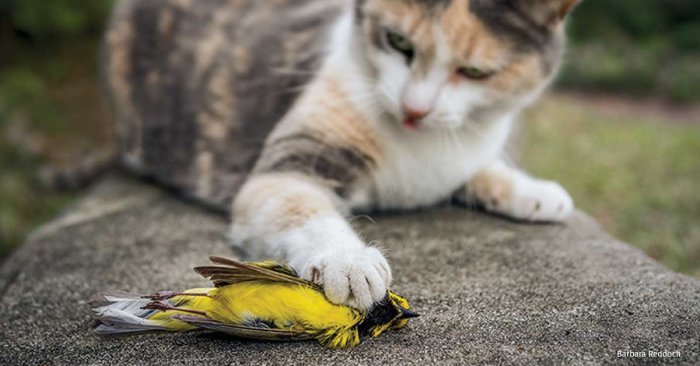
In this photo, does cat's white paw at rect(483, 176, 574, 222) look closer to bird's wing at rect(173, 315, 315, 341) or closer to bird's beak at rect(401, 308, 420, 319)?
bird's beak at rect(401, 308, 420, 319)

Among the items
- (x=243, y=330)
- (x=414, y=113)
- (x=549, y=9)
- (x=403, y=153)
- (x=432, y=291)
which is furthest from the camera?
(x=403, y=153)

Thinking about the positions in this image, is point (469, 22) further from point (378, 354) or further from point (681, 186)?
point (681, 186)

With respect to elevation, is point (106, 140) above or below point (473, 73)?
below

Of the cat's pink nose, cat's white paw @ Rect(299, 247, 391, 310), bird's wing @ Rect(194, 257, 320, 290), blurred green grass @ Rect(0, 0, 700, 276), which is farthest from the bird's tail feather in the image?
blurred green grass @ Rect(0, 0, 700, 276)

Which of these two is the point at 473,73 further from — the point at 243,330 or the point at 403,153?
the point at 243,330

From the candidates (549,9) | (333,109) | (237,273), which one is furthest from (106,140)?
(237,273)
